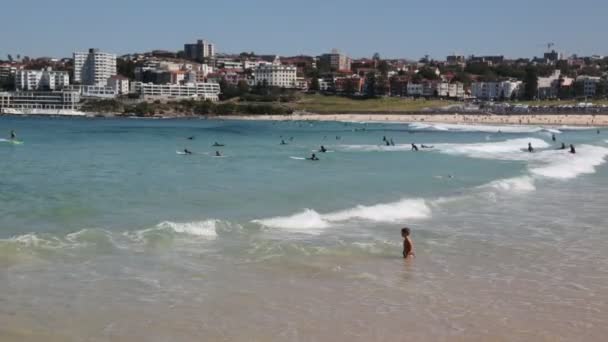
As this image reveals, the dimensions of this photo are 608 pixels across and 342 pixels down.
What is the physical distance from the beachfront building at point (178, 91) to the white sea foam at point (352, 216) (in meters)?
166

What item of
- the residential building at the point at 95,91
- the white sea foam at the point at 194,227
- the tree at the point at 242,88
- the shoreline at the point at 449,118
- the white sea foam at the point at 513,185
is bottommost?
the white sea foam at the point at 194,227

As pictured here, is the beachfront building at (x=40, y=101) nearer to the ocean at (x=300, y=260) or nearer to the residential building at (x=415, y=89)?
the residential building at (x=415, y=89)

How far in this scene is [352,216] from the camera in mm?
19000

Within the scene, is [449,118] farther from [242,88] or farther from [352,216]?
[352,216]

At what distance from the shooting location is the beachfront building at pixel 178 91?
186250 millimetres

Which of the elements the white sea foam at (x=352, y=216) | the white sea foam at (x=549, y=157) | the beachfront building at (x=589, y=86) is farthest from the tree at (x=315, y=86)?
the white sea foam at (x=352, y=216)

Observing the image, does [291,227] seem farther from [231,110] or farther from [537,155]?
[231,110]

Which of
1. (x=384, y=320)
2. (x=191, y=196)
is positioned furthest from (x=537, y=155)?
(x=384, y=320)

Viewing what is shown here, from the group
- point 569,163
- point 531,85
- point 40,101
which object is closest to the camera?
point 569,163

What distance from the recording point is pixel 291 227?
671 inches

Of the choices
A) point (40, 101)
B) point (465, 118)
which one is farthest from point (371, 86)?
point (40, 101)

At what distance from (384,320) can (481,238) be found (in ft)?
22.1

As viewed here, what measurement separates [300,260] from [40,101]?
172m

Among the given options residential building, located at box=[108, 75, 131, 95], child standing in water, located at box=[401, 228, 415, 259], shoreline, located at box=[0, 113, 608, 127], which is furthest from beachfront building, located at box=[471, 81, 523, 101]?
child standing in water, located at box=[401, 228, 415, 259]
